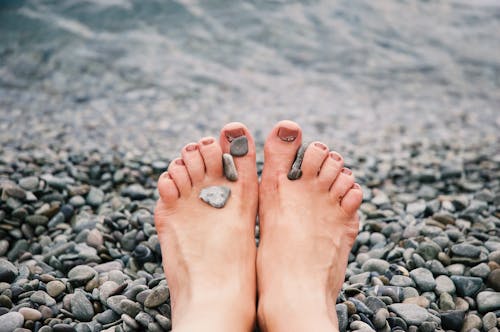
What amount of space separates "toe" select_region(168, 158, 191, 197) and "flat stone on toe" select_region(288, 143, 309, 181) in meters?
0.51

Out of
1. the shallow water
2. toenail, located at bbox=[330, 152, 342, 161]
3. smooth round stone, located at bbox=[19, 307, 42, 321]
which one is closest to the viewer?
smooth round stone, located at bbox=[19, 307, 42, 321]

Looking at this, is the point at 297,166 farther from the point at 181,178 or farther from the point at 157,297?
the point at 157,297

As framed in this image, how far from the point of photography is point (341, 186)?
221 centimetres

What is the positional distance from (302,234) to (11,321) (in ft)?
3.97

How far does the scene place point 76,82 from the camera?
6.06m

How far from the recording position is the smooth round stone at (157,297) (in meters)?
1.79

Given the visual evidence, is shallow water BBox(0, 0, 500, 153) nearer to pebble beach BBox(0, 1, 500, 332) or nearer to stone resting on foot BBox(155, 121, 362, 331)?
pebble beach BBox(0, 1, 500, 332)

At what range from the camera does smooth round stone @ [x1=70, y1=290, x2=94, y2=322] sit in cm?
175

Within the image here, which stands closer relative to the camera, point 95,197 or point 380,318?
point 380,318

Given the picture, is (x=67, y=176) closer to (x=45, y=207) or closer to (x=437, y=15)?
(x=45, y=207)

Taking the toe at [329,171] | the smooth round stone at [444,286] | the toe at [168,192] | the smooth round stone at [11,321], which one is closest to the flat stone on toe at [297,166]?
the toe at [329,171]

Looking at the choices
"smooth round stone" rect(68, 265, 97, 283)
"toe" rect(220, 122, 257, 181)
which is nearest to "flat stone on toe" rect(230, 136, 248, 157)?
"toe" rect(220, 122, 257, 181)

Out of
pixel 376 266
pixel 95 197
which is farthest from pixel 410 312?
pixel 95 197

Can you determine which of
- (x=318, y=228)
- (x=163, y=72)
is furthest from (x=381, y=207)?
(x=163, y=72)
